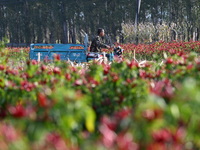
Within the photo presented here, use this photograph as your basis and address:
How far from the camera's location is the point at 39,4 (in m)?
53.1

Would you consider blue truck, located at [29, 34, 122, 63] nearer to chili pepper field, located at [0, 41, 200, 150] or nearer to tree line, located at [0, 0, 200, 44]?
chili pepper field, located at [0, 41, 200, 150]

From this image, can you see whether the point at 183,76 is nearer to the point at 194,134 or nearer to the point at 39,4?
the point at 194,134

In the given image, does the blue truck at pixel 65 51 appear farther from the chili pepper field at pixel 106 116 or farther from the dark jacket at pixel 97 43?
the chili pepper field at pixel 106 116

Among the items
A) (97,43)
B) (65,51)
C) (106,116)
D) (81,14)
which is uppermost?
(81,14)

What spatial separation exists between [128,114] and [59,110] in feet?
1.41

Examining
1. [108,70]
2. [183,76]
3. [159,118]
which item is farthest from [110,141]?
[108,70]

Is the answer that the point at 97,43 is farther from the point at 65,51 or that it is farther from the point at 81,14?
the point at 81,14

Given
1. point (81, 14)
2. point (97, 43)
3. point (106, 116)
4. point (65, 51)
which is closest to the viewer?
point (106, 116)

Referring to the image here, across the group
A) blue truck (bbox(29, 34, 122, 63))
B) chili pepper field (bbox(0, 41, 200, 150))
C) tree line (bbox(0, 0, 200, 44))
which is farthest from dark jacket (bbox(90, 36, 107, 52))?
tree line (bbox(0, 0, 200, 44))

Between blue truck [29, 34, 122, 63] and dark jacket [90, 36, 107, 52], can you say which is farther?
blue truck [29, 34, 122, 63]

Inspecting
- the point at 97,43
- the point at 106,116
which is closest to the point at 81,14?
the point at 97,43

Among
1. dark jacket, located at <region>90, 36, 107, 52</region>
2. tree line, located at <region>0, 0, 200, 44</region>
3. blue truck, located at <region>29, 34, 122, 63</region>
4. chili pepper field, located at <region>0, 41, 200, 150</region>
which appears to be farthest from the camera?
tree line, located at <region>0, 0, 200, 44</region>

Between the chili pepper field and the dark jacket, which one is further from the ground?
the dark jacket

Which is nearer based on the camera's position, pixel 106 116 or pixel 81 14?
pixel 106 116
